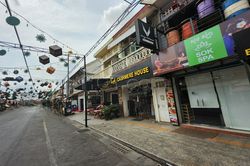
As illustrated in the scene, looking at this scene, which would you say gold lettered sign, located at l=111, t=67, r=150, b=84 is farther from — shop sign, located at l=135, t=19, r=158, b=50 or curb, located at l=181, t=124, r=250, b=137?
curb, located at l=181, t=124, r=250, b=137

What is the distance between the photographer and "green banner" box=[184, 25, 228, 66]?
451 centimetres

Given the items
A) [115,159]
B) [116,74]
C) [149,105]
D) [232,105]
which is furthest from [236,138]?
[116,74]

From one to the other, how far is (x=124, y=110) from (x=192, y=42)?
933 centimetres

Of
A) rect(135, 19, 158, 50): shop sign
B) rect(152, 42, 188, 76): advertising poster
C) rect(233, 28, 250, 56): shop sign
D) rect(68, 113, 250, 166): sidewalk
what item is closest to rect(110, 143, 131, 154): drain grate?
rect(68, 113, 250, 166): sidewalk

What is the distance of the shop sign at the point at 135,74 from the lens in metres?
7.92

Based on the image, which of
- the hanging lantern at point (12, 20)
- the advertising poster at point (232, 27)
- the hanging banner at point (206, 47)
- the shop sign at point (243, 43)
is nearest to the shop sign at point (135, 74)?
the hanging banner at point (206, 47)

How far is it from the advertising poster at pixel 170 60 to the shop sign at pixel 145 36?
66cm

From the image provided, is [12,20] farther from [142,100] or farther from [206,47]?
[142,100]

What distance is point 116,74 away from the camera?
439 inches

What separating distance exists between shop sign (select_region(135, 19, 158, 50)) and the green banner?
1720 millimetres

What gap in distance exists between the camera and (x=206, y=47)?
486cm

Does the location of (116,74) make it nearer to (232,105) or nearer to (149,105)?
(149,105)

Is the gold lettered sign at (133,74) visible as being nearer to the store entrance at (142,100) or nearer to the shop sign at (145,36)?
the shop sign at (145,36)

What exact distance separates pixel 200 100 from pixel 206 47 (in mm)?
2855
